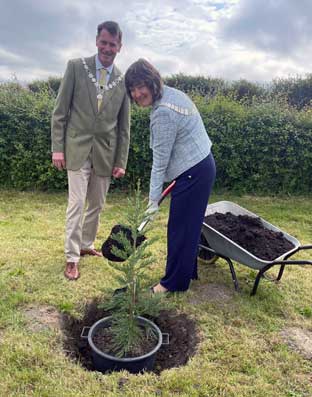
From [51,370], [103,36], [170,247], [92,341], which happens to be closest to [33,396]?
[51,370]

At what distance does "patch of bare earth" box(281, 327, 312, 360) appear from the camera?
2791 mm

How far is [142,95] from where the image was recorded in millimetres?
2709

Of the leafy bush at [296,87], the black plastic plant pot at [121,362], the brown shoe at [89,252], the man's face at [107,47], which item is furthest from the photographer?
the leafy bush at [296,87]

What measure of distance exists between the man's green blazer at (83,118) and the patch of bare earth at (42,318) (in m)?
1.19

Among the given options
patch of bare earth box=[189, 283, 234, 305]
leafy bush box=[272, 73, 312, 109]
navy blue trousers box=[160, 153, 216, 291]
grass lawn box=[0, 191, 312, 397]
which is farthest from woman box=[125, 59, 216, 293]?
leafy bush box=[272, 73, 312, 109]

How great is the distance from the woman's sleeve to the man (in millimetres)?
843

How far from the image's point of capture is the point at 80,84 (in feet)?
11.1

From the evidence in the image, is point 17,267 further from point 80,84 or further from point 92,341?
point 80,84

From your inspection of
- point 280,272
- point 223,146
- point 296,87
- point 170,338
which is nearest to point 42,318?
point 170,338

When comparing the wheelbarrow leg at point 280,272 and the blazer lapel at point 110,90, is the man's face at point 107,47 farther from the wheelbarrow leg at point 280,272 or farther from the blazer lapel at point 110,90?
the wheelbarrow leg at point 280,272

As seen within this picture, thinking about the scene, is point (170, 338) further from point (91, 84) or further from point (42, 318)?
point (91, 84)

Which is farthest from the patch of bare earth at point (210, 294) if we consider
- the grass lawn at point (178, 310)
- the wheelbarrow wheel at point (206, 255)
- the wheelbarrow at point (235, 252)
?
the wheelbarrow wheel at point (206, 255)

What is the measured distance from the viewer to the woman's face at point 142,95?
2.68 m

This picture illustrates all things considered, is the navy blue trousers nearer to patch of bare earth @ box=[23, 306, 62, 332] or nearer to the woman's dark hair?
the woman's dark hair
